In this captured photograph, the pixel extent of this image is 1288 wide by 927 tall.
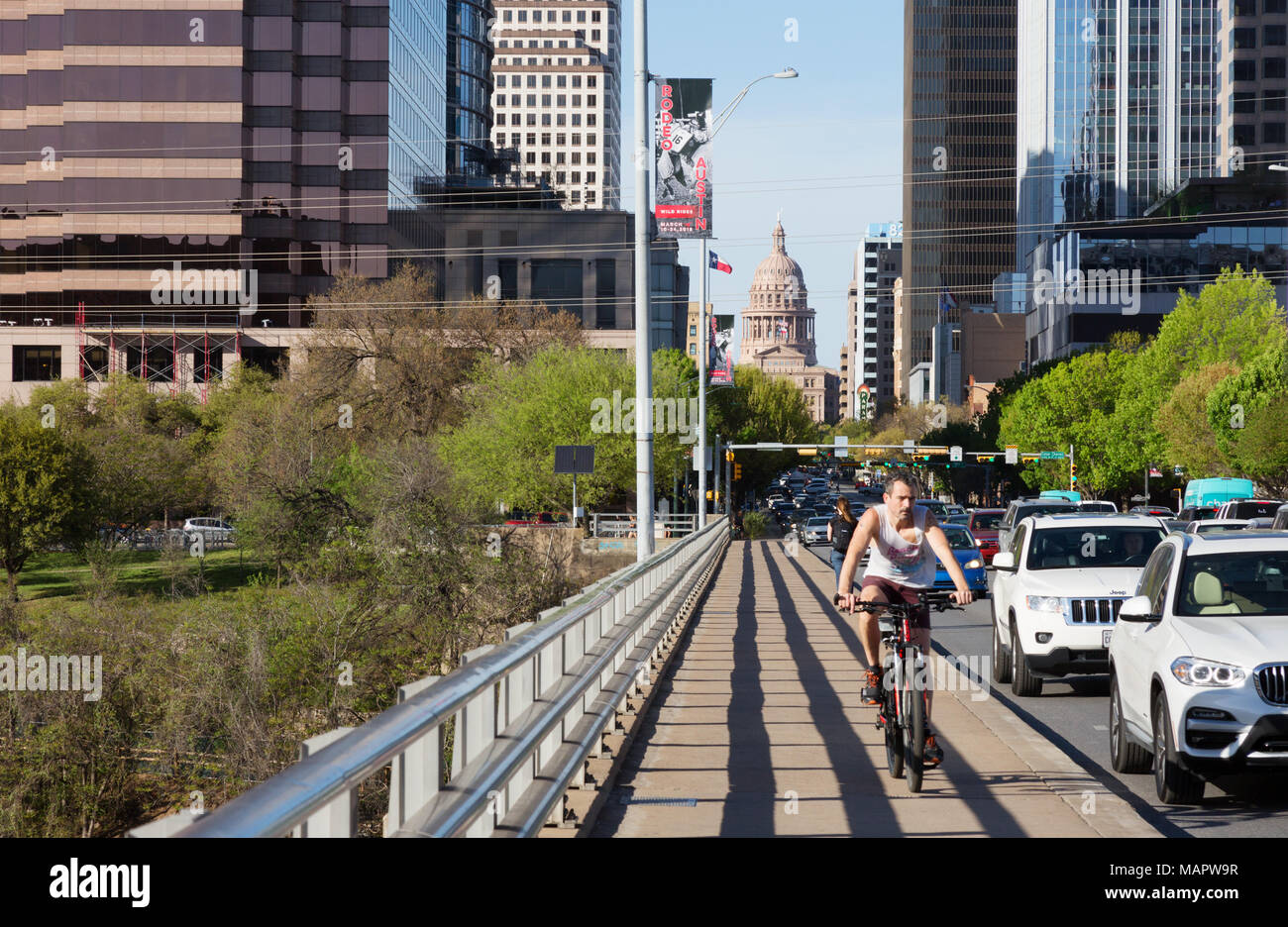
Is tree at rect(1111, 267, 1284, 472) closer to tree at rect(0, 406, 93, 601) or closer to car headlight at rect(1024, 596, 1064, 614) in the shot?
tree at rect(0, 406, 93, 601)

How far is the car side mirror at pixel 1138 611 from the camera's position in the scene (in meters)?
9.89

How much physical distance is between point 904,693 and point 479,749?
12.9 ft

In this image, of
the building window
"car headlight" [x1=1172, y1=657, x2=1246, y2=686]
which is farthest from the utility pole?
the building window

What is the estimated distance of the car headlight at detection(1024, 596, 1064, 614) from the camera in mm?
14797

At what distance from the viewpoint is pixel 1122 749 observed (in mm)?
10617

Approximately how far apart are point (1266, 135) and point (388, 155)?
96019mm

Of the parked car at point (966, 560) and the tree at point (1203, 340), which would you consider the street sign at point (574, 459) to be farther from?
the tree at point (1203, 340)

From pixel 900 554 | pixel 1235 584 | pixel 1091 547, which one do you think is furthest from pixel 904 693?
pixel 1091 547

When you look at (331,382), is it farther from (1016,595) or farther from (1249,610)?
(1249,610)

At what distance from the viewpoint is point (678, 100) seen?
892 inches

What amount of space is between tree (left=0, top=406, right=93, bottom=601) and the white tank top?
52018 millimetres

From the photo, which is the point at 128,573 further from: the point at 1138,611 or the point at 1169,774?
the point at 1169,774

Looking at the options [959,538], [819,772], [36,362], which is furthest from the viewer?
[36,362]
